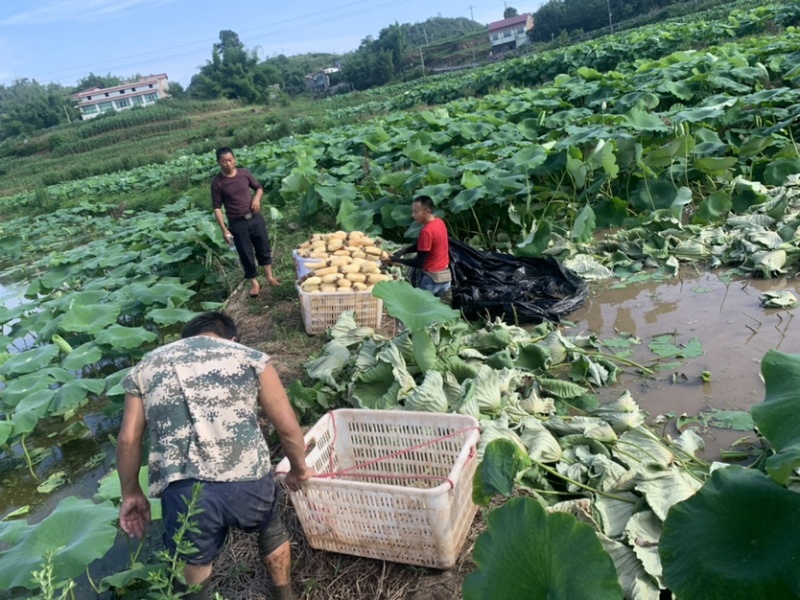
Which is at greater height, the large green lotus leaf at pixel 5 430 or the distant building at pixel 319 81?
the distant building at pixel 319 81

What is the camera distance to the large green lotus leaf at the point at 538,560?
163 cm

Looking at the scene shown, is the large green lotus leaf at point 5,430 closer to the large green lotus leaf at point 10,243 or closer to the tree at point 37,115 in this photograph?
the large green lotus leaf at point 10,243

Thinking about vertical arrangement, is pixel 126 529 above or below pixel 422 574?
above

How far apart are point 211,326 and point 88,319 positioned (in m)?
3.94

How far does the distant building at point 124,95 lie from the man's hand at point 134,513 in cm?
9483

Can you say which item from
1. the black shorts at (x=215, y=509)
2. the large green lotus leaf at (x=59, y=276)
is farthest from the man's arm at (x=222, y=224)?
the black shorts at (x=215, y=509)

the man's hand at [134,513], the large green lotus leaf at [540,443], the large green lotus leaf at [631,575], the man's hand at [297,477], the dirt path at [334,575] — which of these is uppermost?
the man's hand at [134,513]

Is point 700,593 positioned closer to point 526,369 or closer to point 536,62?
point 526,369

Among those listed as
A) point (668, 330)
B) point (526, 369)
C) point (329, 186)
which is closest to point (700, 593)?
point (526, 369)

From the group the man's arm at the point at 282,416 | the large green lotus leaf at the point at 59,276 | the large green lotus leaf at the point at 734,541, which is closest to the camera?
the large green lotus leaf at the point at 734,541

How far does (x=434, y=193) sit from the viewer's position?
660 cm

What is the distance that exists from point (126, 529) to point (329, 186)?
Result: 635 centimetres

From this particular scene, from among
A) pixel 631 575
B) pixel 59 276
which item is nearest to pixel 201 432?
pixel 631 575

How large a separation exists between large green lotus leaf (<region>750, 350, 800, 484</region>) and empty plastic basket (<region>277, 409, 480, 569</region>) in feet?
3.77
